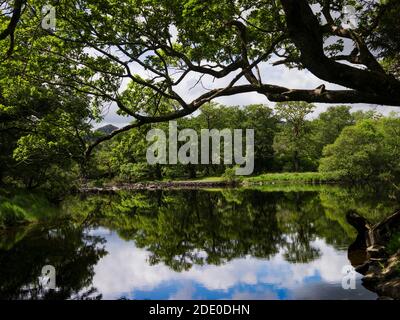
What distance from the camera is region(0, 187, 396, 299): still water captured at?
10.6 meters

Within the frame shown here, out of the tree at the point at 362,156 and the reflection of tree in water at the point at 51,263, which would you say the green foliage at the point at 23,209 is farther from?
the tree at the point at 362,156

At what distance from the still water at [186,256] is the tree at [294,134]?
146ft

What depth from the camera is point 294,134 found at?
70188 millimetres

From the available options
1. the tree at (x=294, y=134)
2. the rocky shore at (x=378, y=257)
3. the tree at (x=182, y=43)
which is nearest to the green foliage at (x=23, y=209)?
the tree at (x=182, y=43)

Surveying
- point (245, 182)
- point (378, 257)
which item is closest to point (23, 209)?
point (378, 257)

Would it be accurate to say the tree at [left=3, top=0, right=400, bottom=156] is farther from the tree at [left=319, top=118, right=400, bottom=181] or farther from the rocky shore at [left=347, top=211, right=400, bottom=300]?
the tree at [left=319, top=118, right=400, bottom=181]

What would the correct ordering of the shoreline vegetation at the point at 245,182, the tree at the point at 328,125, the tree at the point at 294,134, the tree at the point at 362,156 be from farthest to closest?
the tree at the point at 328,125 < the tree at the point at 294,134 < the shoreline vegetation at the point at 245,182 < the tree at the point at 362,156

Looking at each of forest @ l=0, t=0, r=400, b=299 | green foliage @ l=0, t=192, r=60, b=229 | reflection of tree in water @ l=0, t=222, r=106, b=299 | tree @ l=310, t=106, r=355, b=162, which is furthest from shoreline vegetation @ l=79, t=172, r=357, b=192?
reflection of tree in water @ l=0, t=222, r=106, b=299

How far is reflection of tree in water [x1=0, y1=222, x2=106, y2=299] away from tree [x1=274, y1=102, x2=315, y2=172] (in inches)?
2154

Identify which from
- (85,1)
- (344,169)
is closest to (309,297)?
(85,1)

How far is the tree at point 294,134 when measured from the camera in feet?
227
